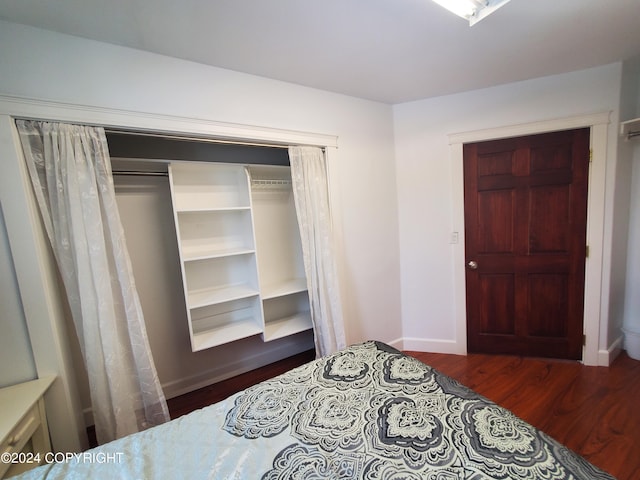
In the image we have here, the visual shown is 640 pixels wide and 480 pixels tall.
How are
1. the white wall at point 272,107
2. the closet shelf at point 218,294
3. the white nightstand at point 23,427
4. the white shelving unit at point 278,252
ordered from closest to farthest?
1. the white nightstand at point 23,427
2. the white wall at point 272,107
3. the closet shelf at point 218,294
4. the white shelving unit at point 278,252

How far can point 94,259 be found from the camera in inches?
57.9

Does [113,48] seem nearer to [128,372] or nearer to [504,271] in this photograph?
[128,372]

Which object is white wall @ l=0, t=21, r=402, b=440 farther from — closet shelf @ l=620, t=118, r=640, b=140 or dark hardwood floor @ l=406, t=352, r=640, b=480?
closet shelf @ l=620, t=118, r=640, b=140

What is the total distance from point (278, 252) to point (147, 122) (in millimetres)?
1527

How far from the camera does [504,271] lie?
2502 mm

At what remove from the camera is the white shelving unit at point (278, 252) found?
2512 millimetres

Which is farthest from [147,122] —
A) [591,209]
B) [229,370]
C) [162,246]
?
[591,209]

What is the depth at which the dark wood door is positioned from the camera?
2271mm

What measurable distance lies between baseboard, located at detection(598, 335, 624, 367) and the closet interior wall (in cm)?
334

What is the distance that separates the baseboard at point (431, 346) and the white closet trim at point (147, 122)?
223 centimetres

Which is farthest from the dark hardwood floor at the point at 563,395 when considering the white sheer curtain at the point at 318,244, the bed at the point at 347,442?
the bed at the point at 347,442

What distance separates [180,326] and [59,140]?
1615mm

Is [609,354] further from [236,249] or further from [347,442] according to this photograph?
[236,249]

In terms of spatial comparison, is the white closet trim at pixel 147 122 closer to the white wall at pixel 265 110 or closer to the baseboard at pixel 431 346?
the white wall at pixel 265 110
